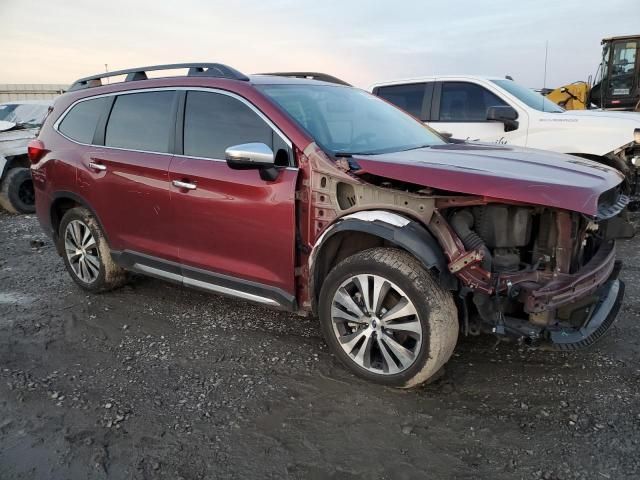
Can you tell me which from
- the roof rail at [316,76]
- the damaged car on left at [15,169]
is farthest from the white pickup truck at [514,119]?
the damaged car on left at [15,169]

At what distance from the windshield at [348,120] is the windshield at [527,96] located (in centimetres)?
331

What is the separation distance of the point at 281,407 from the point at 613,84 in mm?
15719

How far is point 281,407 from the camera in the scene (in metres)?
2.94

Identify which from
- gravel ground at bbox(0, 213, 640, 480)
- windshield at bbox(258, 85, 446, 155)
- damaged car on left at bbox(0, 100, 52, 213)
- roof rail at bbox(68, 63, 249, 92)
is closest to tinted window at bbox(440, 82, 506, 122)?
windshield at bbox(258, 85, 446, 155)

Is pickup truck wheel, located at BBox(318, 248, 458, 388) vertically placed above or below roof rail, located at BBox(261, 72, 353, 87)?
below

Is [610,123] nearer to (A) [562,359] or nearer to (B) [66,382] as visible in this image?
(A) [562,359]

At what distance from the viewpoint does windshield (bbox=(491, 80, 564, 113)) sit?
23.0ft

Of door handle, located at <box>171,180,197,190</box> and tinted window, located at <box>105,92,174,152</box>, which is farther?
tinted window, located at <box>105,92,174,152</box>

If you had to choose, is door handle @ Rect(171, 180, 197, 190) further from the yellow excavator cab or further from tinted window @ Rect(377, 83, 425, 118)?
the yellow excavator cab

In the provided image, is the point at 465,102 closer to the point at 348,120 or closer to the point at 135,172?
the point at 348,120

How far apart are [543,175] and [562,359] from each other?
1348mm

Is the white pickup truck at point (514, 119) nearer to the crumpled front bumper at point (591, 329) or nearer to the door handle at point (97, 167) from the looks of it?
the crumpled front bumper at point (591, 329)

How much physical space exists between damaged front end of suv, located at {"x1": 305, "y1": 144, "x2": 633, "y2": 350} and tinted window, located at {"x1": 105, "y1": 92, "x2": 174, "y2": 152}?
1.43 m

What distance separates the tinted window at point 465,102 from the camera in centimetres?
708
